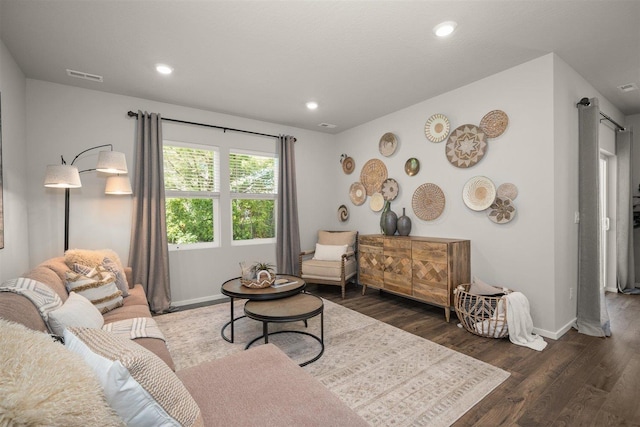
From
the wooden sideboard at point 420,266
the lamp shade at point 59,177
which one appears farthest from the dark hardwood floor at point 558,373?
the lamp shade at point 59,177

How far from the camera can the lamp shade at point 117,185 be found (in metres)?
3.32

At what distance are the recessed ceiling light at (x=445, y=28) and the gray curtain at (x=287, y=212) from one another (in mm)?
2913

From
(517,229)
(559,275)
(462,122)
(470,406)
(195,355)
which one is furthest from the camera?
(462,122)

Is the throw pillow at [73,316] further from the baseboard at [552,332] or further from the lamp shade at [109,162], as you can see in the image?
the baseboard at [552,332]

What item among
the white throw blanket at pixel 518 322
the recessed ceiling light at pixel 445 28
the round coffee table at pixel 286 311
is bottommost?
the white throw blanket at pixel 518 322

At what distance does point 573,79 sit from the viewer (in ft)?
10.2

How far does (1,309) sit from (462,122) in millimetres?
4151

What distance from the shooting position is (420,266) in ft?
11.6

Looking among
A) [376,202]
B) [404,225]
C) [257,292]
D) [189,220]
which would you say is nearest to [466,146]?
[404,225]

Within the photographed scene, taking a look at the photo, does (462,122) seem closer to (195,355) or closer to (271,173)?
(271,173)

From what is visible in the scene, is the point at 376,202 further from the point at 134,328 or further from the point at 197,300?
the point at 134,328

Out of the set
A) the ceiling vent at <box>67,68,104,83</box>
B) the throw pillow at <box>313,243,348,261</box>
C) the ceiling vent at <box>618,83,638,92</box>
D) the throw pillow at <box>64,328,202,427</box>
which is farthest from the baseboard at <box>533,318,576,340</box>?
the ceiling vent at <box>67,68,104,83</box>

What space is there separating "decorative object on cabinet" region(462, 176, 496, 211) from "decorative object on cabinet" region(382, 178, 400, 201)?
105 centimetres

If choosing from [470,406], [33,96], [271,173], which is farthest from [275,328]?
[33,96]
